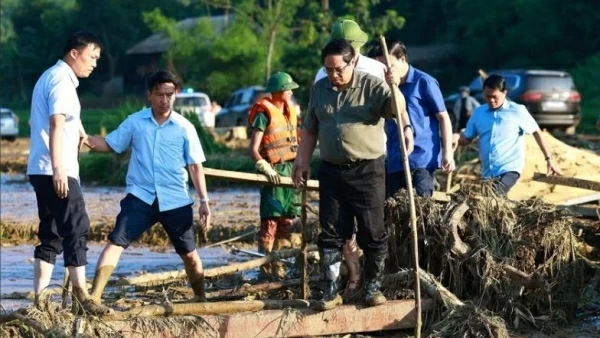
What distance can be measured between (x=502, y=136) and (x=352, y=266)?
118 inches

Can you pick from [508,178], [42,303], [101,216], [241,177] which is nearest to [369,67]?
[241,177]

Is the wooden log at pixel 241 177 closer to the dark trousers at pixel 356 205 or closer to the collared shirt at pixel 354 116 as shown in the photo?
the dark trousers at pixel 356 205

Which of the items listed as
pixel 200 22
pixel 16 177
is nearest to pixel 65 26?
pixel 200 22

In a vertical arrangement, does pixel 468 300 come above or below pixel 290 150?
below

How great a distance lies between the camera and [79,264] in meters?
7.54

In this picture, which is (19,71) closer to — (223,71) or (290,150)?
(223,71)

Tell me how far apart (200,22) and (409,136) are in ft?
147

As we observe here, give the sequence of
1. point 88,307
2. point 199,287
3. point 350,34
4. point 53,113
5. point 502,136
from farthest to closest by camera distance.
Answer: point 502,136, point 350,34, point 199,287, point 53,113, point 88,307

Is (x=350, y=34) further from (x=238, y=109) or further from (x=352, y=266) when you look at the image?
(x=238, y=109)

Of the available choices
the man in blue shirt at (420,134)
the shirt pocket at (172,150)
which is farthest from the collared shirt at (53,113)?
the man in blue shirt at (420,134)

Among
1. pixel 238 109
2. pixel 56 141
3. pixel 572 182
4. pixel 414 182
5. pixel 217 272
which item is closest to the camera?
pixel 56 141

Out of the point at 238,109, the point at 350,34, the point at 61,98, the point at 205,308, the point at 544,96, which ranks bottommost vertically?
the point at 238,109

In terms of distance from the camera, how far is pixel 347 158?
7551mm

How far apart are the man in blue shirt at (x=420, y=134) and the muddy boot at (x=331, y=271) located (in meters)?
1.44
